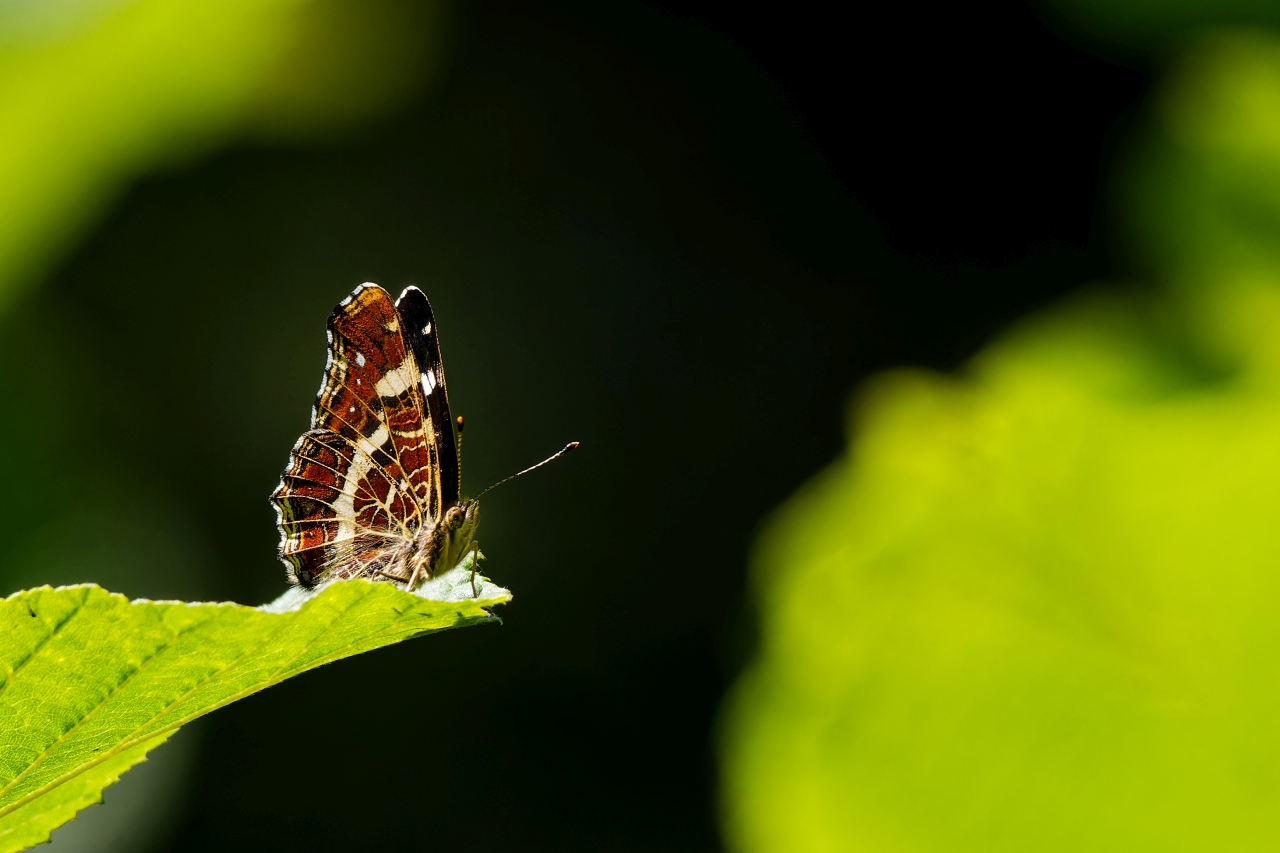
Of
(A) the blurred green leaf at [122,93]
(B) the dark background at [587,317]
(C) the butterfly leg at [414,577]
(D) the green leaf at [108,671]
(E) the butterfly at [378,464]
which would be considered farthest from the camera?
(B) the dark background at [587,317]

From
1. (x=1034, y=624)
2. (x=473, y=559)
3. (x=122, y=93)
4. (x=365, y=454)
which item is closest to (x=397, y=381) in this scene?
(x=365, y=454)

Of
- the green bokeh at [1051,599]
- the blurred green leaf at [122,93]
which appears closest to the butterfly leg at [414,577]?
the green bokeh at [1051,599]

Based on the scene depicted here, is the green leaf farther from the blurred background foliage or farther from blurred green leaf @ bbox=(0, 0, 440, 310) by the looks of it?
blurred green leaf @ bbox=(0, 0, 440, 310)

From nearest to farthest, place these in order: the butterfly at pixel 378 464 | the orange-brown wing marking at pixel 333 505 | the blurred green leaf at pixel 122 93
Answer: the butterfly at pixel 378 464
the orange-brown wing marking at pixel 333 505
the blurred green leaf at pixel 122 93

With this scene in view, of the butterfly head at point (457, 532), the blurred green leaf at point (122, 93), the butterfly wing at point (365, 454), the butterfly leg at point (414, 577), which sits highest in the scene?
the blurred green leaf at point (122, 93)

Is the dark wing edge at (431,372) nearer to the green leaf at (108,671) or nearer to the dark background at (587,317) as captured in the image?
the green leaf at (108,671)

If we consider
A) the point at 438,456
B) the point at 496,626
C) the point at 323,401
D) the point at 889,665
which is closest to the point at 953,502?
the point at 889,665
